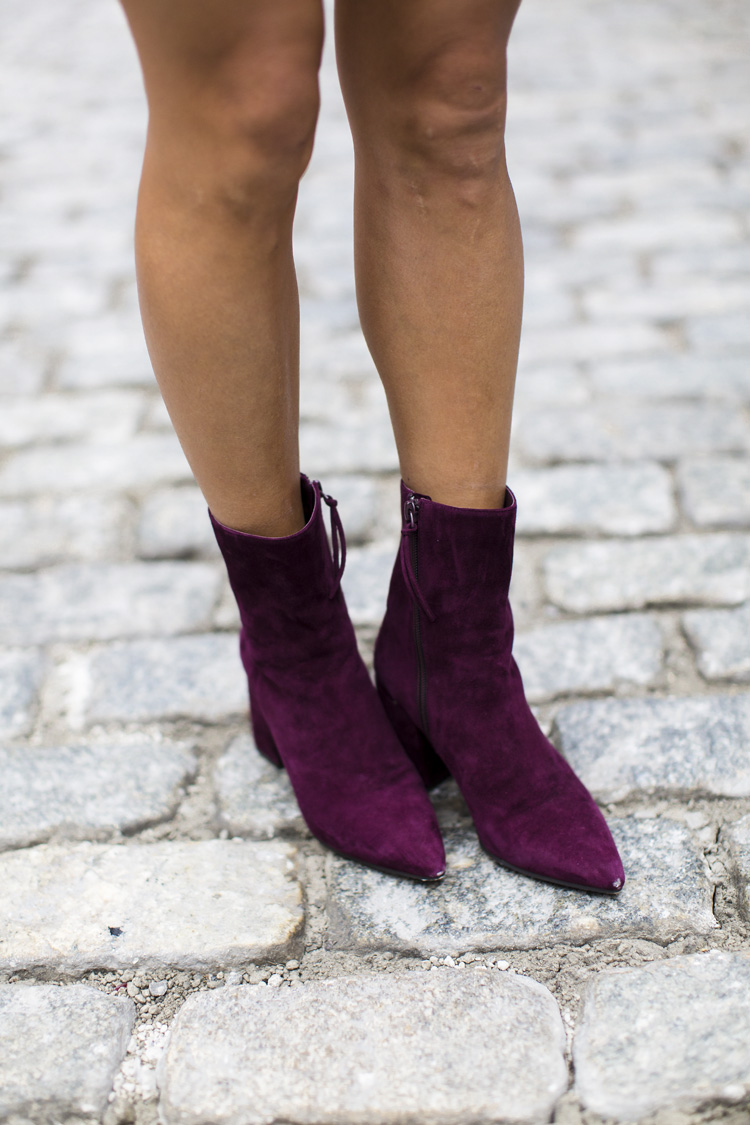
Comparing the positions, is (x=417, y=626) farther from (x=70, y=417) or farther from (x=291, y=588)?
(x=70, y=417)

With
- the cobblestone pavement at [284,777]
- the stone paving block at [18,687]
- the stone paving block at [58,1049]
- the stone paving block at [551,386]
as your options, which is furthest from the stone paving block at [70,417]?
the stone paving block at [58,1049]

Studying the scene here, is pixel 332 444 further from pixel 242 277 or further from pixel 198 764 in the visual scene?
pixel 242 277

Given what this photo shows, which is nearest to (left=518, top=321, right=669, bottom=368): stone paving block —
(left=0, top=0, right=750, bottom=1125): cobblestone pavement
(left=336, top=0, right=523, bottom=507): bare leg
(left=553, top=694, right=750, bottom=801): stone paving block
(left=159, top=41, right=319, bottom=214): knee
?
(left=0, top=0, right=750, bottom=1125): cobblestone pavement

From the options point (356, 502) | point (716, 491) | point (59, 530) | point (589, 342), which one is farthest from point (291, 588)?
point (589, 342)

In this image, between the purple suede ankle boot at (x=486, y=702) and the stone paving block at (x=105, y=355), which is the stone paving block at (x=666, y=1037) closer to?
the purple suede ankle boot at (x=486, y=702)

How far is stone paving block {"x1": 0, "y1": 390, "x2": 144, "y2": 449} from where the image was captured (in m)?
2.31

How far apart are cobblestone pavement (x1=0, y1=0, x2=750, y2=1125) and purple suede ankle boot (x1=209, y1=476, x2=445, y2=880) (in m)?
0.06

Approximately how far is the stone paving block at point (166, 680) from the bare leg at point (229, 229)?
0.48 meters

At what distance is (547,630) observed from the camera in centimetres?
168

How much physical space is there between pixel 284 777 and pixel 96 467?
1079mm

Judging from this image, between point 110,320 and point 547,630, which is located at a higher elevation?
point 110,320

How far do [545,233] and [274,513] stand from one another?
7.77 feet

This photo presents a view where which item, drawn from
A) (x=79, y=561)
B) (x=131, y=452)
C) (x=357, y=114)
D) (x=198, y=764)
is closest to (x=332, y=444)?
(x=131, y=452)

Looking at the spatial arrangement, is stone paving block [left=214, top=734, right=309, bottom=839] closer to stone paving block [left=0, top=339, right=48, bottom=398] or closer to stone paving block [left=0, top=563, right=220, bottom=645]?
stone paving block [left=0, top=563, right=220, bottom=645]
